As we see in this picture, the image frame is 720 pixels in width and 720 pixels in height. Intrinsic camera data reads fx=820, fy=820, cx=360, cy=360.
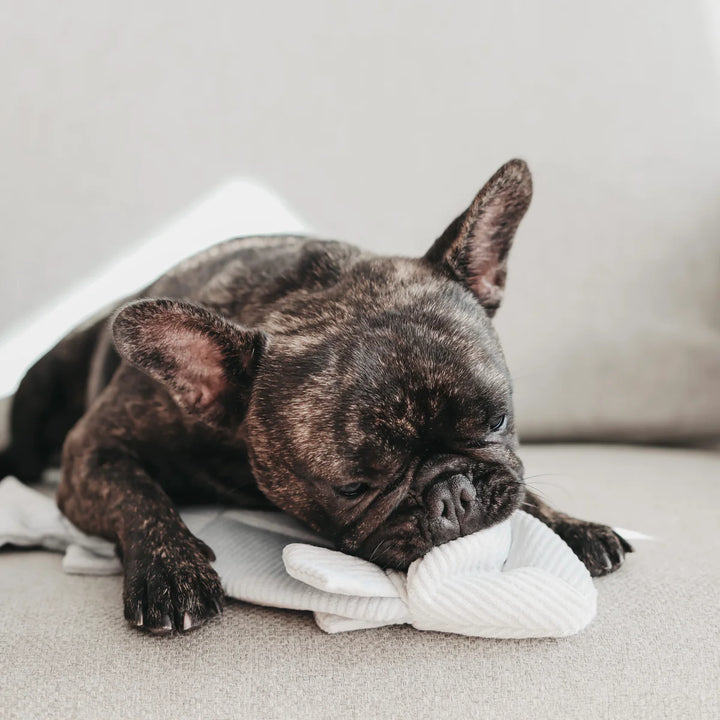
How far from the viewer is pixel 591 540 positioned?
1.40 m

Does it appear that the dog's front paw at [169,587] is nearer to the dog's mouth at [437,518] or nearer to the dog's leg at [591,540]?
the dog's mouth at [437,518]

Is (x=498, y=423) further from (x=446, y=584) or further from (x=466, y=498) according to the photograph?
(x=446, y=584)

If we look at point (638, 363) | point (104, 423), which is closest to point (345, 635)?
point (104, 423)

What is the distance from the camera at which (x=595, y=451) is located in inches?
86.7

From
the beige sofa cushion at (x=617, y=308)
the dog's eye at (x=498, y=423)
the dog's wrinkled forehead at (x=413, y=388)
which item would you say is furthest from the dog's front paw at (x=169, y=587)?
the beige sofa cushion at (x=617, y=308)

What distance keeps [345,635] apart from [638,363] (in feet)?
4.53

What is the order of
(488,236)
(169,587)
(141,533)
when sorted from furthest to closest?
(488,236), (141,533), (169,587)

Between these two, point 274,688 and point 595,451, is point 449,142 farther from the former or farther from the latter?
point 274,688

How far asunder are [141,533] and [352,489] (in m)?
0.37

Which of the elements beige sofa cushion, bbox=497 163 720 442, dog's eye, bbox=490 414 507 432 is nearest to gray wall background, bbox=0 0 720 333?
beige sofa cushion, bbox=497 163 720 442

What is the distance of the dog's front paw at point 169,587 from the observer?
46.6 inches

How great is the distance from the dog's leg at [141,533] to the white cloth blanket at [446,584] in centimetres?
6

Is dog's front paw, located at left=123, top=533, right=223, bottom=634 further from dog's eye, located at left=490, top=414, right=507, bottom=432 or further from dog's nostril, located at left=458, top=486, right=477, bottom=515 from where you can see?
dog's eye, located at left=490, top=414, right=507, bottom=432

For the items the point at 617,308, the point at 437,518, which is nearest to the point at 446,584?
the point at 437,518
